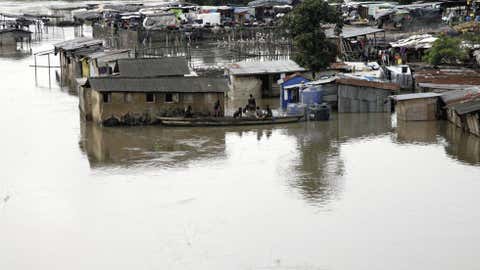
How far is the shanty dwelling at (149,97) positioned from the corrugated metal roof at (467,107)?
240 inches

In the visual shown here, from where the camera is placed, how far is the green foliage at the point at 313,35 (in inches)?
1094

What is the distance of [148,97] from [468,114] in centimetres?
814

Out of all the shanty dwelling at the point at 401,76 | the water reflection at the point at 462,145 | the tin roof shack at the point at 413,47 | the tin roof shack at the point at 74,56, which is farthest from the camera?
the tin roof shack at the point at 74,56

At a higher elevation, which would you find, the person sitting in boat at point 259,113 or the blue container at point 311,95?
the blue container at point 311,95

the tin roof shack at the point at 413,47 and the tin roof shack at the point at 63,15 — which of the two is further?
the tin roof shack at the point at 63,15

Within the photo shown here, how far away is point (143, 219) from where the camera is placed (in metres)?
15.8

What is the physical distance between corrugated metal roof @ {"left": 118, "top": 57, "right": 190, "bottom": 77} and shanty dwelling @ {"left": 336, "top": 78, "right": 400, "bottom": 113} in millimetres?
4558

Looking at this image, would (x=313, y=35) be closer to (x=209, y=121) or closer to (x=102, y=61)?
(x=209, y=121)

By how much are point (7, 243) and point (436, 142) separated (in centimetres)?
1110

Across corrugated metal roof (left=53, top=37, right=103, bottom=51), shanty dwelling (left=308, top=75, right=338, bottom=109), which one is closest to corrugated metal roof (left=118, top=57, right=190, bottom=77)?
shanty dwelling (left=308, top=75, right=338, bottom=109)

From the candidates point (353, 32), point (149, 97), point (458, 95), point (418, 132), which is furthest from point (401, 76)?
point (149, 97)

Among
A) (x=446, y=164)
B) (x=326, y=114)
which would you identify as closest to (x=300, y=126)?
(x=326, y=114)

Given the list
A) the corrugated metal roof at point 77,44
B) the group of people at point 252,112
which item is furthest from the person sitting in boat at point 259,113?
the corrugated metal roof at point 77,44

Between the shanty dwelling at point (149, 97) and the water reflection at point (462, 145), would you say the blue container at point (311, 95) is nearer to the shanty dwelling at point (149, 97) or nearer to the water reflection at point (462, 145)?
the shanty dwelling at point (149, 97)
